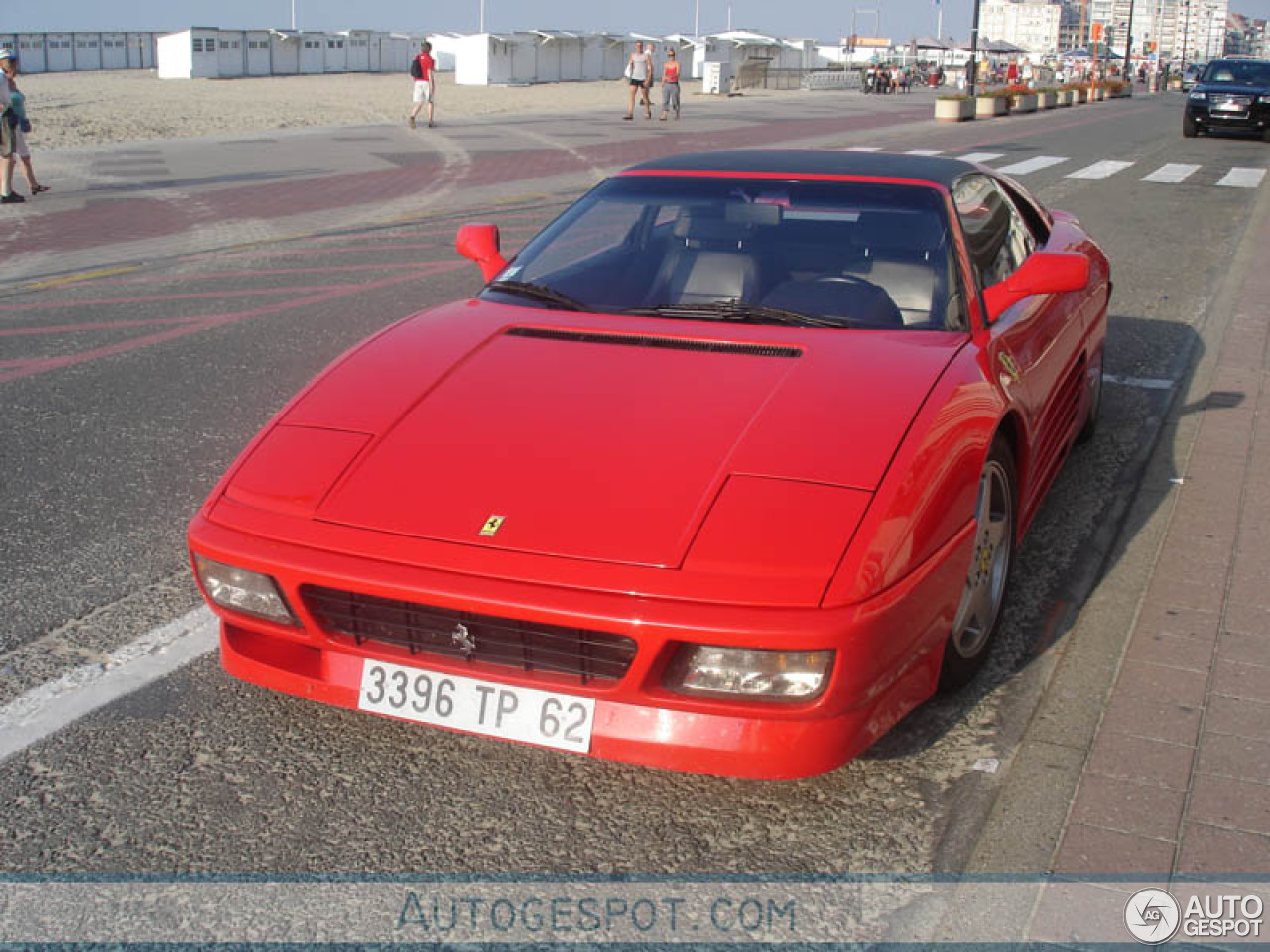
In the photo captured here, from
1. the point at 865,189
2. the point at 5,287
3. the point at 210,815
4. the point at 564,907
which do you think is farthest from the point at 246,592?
the point at 5,287

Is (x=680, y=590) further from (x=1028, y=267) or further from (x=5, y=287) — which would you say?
(x=5, y=287)

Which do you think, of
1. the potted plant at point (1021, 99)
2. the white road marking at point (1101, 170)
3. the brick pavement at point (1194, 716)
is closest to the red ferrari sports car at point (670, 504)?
the brick pavement at point (1194, 716)

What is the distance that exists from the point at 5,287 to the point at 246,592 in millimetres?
7570

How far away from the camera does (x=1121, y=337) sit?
314 inches

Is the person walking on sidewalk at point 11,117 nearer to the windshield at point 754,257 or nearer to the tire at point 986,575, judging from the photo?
the windshield at point 754,257

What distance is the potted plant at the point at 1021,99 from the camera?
39.6m

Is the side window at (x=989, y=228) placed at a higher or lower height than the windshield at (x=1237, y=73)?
lower

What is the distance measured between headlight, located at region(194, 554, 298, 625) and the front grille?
102mm

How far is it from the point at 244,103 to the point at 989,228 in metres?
34.5

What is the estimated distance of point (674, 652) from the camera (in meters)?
2.55

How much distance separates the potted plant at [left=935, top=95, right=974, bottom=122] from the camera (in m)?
34.4

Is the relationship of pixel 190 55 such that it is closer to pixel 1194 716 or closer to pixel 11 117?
pixel 11 117

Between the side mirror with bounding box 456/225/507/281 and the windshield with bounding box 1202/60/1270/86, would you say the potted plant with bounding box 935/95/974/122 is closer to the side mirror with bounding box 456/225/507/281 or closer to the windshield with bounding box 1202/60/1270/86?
the windshield with bounding box 1202/60/1270/86

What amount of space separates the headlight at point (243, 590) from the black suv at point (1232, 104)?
91.4 ft
